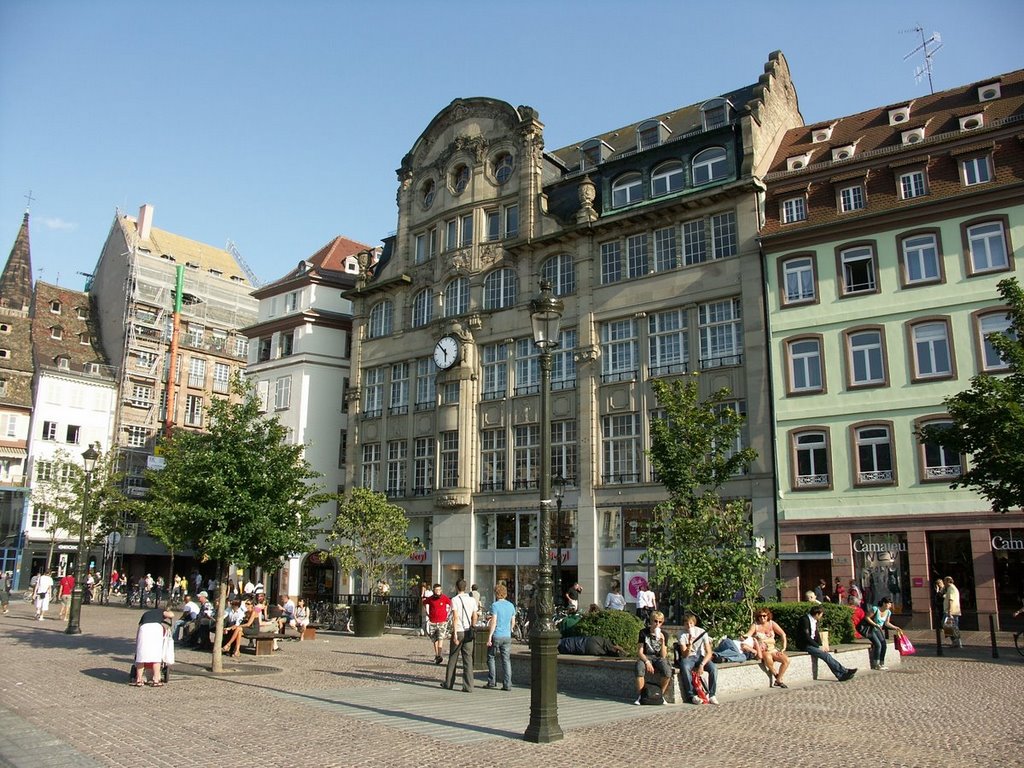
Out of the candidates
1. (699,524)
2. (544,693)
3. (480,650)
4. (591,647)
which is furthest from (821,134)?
(544,693)

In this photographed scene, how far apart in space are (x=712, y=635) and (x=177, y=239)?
2930 inches

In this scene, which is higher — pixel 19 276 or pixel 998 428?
pixel 19 276

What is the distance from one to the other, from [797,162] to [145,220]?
60.9m

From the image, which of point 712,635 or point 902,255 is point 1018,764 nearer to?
point 712,635

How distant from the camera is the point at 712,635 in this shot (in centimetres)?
1730

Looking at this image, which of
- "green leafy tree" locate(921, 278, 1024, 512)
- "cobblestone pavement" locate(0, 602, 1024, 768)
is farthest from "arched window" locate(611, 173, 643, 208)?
"cobblestone pavement" locate(0, 602, 1024, 768)

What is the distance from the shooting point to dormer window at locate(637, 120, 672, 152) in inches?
1476

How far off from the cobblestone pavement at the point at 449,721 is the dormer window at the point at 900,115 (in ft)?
73.8

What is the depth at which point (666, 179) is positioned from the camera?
117 ft

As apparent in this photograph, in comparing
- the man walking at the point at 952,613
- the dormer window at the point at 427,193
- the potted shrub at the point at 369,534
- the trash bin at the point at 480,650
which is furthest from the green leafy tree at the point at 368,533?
→ the man walking at the point at 952,613

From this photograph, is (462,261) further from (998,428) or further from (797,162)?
(998,428)

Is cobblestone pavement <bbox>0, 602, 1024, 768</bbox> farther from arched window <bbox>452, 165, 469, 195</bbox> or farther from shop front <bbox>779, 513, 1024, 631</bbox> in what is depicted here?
arched window <bbox>452, 165, 469, 195</bbox>

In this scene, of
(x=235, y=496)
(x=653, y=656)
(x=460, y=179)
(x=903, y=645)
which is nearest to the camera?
(x=653, y=656)

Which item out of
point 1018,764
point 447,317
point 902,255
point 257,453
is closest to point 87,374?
point 447,317
